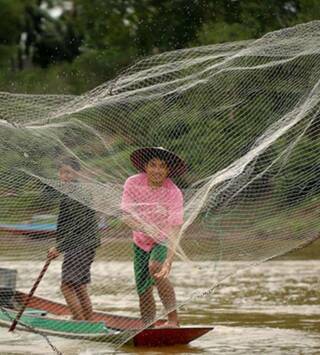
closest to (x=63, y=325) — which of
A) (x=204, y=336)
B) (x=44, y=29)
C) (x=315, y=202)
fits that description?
(x=204, y=336)

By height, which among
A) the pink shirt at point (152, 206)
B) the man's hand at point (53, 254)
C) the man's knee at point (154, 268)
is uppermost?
the pink shirt at point (152, 206)

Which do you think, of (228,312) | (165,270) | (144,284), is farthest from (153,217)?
(228,312)

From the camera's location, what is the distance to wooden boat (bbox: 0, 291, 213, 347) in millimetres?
11586

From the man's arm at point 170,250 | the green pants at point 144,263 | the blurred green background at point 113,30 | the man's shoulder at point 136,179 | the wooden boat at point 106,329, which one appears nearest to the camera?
the man's arm at point 170,250

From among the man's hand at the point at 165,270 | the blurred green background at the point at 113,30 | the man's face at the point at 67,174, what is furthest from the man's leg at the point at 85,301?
the blurred green background at the point at 113,30

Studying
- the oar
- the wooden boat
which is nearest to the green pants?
the wooden boat

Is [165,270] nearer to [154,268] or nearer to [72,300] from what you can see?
[154,268]

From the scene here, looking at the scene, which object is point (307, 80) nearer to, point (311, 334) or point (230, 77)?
point (230, 77)

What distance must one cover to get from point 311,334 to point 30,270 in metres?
2.28

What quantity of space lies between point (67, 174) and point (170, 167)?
2.39 ft

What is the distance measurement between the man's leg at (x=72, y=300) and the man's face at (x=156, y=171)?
0.95 m

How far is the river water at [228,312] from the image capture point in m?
11.6

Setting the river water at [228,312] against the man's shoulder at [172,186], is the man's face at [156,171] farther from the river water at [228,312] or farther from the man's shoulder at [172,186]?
the river water at [228,312]

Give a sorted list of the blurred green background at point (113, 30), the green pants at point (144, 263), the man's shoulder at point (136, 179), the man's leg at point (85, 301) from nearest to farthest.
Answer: the green pants at point (144, 263) < the man's shoulder at point (136, 179) < the man's leg at point (85, 301) < the blurred green background at point (113, 30)
